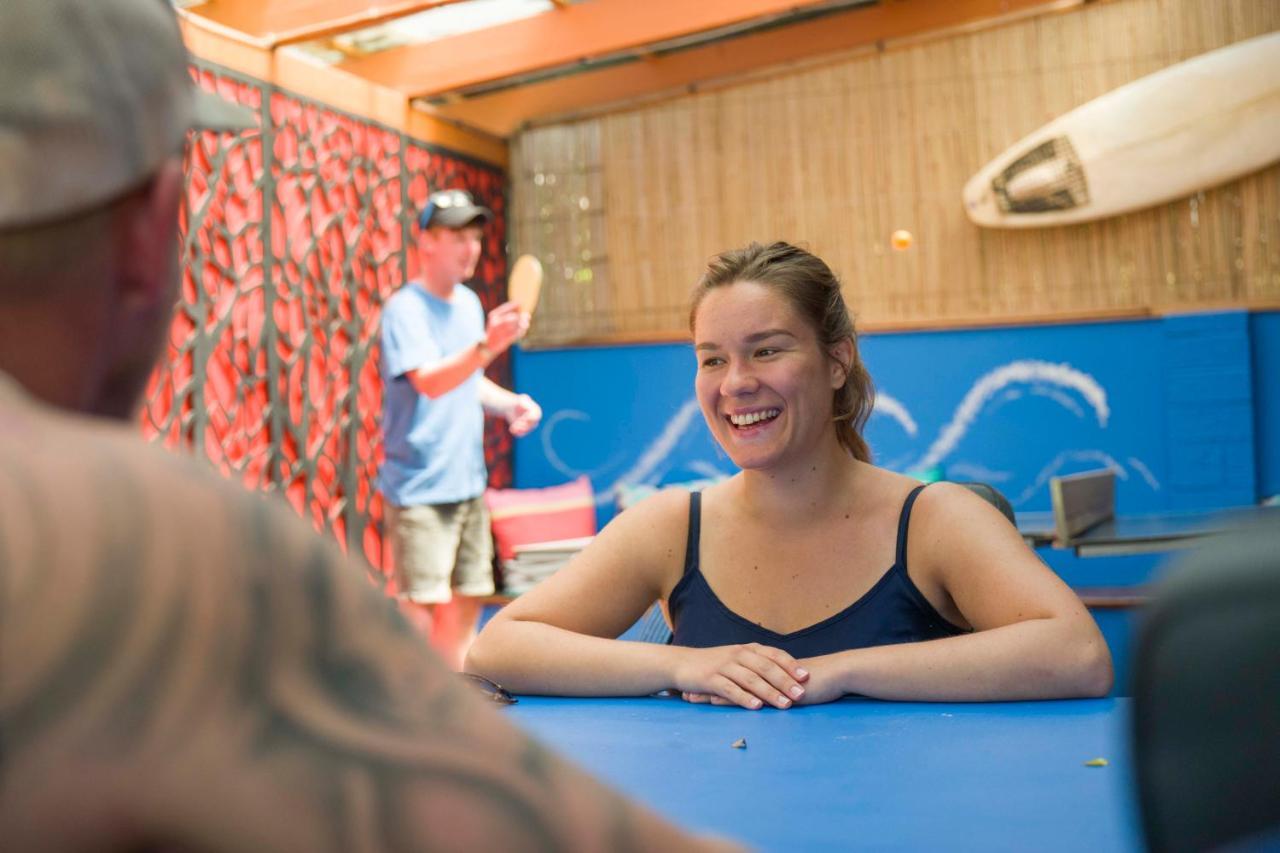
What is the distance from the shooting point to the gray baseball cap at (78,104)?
19.4 inches

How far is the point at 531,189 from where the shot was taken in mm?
7027

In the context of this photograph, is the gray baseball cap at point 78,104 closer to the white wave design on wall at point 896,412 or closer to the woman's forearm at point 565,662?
the woman's forearm at point 565,662

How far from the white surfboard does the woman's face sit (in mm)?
4302

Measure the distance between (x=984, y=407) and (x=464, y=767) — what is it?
19.8 ft

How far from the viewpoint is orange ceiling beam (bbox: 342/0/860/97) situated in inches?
233

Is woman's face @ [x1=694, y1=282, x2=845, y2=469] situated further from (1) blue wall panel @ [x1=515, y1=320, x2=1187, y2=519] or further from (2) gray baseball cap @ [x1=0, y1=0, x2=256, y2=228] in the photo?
(1) blue wall panel @ [x1=515, y1=320, x2=1187, y2=519]

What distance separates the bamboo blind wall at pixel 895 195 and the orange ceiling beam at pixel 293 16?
73.0 inches

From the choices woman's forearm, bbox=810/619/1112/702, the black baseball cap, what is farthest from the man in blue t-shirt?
woman's forearm, bbox=810/619/1112/702

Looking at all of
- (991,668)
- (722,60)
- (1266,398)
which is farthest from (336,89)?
(991,668)

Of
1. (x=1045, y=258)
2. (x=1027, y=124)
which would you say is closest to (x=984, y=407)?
(x=1045, y=258)

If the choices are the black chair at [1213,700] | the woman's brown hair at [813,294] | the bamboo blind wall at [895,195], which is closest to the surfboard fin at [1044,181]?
the bamboo blind wall at [895,195]

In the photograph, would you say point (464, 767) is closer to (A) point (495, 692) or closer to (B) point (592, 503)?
(A) point (495, 692)

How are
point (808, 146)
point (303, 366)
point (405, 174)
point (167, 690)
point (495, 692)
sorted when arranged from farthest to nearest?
1. point (808, 146)
2. point (405, 174)
3. point (303, 366)
4. point (495, 692)
5. point (167, 690)

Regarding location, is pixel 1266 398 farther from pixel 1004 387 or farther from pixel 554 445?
pixel 554 445
